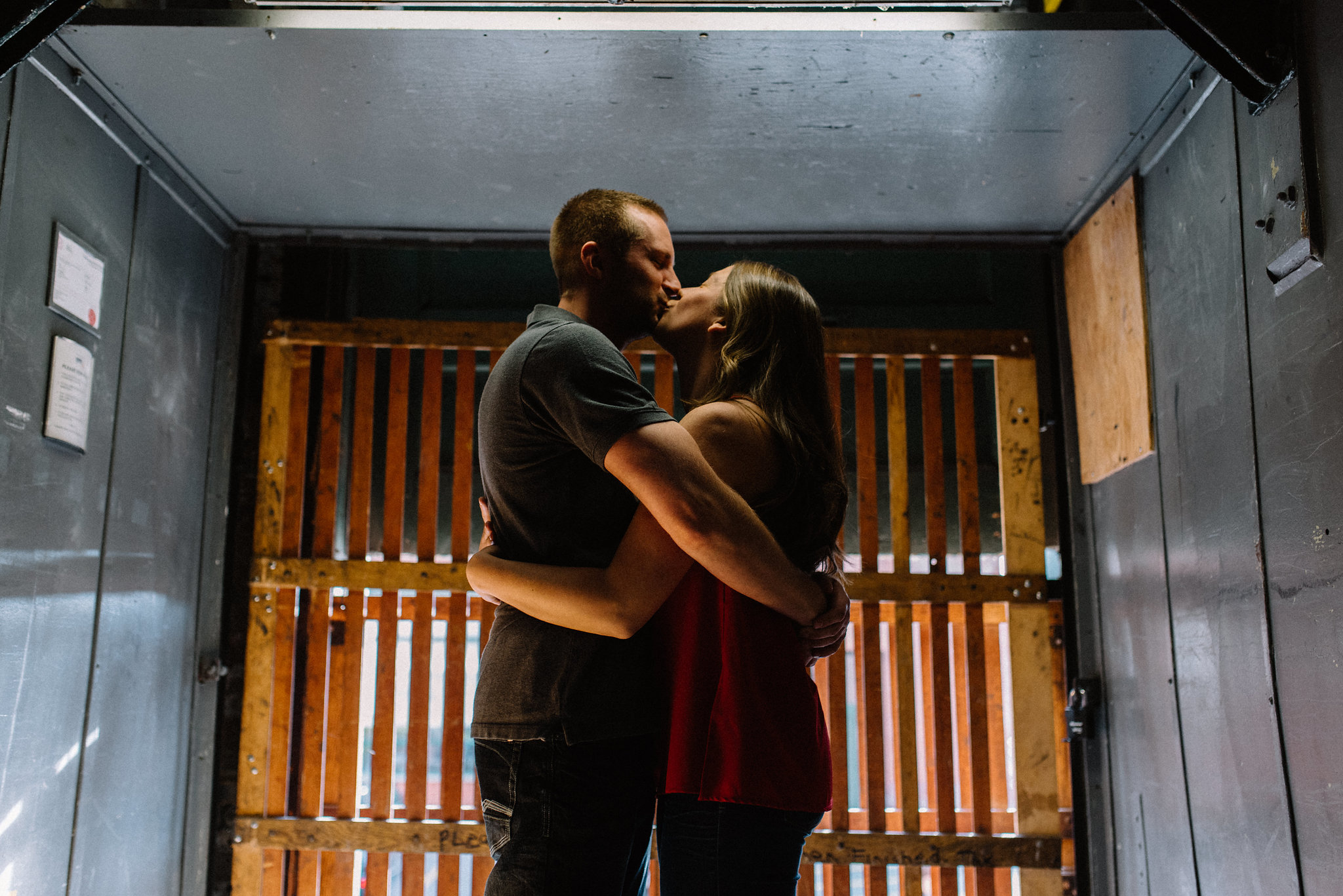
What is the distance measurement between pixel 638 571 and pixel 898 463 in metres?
2.01

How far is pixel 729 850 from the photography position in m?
1.48

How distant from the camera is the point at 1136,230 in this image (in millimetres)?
2828

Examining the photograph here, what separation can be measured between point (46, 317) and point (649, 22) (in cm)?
156

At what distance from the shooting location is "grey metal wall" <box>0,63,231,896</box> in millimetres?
2209

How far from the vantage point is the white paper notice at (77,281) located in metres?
2.36

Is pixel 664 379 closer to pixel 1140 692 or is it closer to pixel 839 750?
pixel 839 750

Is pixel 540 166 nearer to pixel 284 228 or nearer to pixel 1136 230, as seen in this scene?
pixel 284 228

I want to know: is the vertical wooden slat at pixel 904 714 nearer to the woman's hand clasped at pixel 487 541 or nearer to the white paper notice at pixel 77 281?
the woman's hand clasped at pixel 487 541

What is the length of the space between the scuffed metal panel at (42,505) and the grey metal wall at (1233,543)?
8.65 feet

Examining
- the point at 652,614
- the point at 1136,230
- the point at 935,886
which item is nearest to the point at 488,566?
the point at 652,614

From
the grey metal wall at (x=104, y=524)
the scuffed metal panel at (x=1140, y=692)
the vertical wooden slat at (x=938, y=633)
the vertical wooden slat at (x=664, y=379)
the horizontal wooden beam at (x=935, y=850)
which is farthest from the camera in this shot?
the vertical wooden slat at (x=664, y=379)

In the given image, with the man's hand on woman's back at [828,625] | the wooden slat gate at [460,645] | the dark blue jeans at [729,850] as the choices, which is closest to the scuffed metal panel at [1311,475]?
the man's hand on woman's back at [828,625]

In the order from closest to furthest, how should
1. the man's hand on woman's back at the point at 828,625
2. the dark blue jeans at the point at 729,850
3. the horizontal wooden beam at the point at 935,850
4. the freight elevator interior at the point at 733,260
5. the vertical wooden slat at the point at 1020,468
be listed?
the dark blue jeans at the point at 729,850, the man's hand on woman's back at the point at 828,625, the freight elevator interior at the point at 733,260, the horizontal wooden beam at the point at 935,850, the vertical wooden slat at the point at 1020,468

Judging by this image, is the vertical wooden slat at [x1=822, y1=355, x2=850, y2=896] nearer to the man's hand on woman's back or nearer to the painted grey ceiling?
the painted grey ceiling
